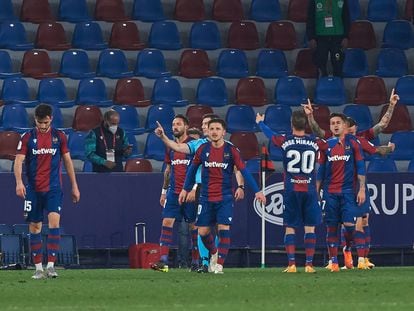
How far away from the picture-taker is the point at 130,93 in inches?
1048

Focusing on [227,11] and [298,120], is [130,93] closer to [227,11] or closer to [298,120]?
[227,11]

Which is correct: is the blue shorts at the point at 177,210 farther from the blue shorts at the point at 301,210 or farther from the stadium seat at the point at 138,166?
the stadium seat at the point at 138,166

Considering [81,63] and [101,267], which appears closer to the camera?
[101,267]

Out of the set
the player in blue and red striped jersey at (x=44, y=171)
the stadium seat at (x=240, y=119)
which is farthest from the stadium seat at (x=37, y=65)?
the player in blue and red striped jersey at (x=44, y=171)

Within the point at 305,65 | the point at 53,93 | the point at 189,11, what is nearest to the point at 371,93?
the point at 305,65

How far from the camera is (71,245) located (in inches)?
883

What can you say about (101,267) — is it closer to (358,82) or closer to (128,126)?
(128,126)

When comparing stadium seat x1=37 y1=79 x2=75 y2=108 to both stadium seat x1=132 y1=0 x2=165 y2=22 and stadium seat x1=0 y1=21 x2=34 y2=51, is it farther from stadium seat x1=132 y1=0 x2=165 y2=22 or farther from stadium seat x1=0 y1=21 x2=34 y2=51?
stadium seat x1=132 y1=0 x2=165 y2=22

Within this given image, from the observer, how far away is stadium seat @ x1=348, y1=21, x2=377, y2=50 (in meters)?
28.4

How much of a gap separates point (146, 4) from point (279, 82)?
10.7 ft

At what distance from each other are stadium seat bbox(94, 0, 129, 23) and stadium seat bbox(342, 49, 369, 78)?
4.26m

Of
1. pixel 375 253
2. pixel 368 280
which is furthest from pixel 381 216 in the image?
pixel 368 280

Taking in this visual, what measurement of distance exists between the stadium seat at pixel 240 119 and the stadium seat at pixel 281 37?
2.06 m

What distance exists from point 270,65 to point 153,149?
3.37 m
